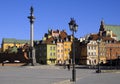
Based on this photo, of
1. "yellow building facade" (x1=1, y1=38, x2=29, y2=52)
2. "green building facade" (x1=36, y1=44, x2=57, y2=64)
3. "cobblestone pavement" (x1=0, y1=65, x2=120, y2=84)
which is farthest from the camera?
"yellow building facade" (x1=1, y1=38, x2=29, y2=52)

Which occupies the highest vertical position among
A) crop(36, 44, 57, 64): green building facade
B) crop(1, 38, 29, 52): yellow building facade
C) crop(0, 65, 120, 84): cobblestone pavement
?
crop(1, 38, 29, 52): yellow building facade

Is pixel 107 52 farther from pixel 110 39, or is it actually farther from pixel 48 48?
pixel 48 48

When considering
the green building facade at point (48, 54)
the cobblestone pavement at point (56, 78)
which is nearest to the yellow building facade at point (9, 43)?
the green building facade at point (48, 54)

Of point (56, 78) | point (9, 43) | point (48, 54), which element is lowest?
point (56, 78)

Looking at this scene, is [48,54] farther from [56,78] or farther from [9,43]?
[56,78]

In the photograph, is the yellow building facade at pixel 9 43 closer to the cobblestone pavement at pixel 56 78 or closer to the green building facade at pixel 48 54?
the green building facade at pixel 48 54

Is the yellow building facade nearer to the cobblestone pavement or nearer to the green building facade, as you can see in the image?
the green building facade

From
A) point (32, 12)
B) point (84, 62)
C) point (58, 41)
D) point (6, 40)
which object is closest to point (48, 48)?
point (58, 41)

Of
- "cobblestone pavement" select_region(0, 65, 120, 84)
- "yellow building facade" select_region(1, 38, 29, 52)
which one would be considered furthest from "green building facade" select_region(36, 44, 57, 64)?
"cobblestone pavement" select_region(0, 65, 120, 84)

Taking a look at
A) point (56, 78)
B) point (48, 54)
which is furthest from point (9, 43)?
point (56, 78)

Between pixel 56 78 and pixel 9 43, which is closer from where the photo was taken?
Result: pixel 56 78

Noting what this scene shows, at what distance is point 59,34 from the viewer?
14225cm

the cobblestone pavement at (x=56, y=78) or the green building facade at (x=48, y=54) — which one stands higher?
the green building facade at (x=48, y=54)

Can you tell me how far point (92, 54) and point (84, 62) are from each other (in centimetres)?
405
